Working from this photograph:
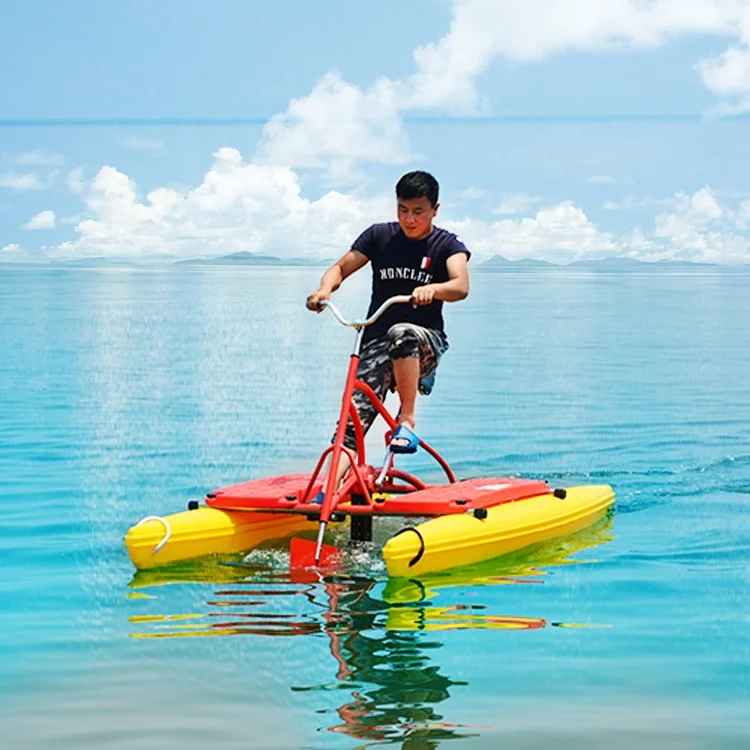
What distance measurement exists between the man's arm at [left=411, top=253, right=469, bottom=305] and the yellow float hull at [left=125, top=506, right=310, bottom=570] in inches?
55.9

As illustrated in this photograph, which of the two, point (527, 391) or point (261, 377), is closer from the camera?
point (527, 391)

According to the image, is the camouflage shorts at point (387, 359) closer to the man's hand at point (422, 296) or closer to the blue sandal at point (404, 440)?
the blue sandal at point (404, 440)

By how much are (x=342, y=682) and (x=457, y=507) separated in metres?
2.12

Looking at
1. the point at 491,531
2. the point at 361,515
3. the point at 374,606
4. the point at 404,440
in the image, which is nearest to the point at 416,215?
the point at 404,440

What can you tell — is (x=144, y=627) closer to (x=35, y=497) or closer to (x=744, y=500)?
(x=35, y=497)

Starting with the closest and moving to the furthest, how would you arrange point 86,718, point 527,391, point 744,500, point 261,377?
point 86,718 → point 744,500 → point 527,391 → point 261,377

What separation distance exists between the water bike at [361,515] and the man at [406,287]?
0.12 metres

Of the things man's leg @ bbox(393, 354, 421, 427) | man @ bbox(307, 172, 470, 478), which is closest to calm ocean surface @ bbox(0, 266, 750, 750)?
man's leg @ bbox(393, 354, 421, 427)

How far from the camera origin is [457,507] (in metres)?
6.95

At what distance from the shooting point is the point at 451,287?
23.4 feet

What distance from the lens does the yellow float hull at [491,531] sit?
6406mm

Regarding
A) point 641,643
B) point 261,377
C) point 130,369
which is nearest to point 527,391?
point 261,377

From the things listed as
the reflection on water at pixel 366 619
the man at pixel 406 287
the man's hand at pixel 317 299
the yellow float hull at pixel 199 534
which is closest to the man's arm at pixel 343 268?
the man at pixel 406 287

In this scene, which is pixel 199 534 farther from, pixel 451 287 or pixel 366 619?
pixel 451 287
